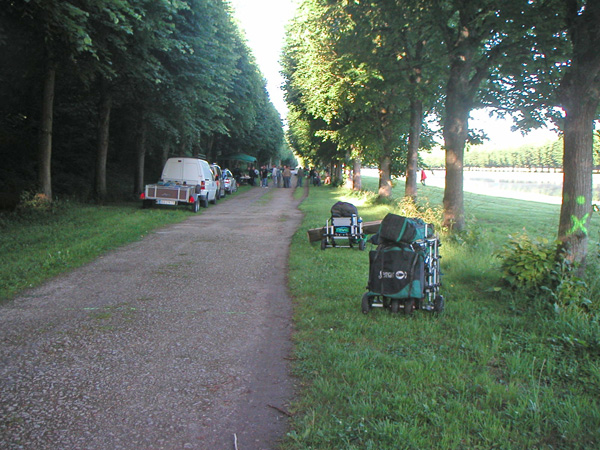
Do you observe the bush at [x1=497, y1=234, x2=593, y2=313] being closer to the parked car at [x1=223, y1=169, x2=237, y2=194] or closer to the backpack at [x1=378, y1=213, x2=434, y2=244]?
the backpack at [x1=378, y1=213, x2=434, y2=244]

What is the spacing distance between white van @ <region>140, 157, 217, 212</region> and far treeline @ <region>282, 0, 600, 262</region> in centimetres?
617

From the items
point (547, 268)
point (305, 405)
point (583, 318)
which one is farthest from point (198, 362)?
point (547, 268)

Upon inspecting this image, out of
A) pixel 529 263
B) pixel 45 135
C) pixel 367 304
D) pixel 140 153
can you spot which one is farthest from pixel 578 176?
pixel 140 153

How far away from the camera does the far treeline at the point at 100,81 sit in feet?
41.7

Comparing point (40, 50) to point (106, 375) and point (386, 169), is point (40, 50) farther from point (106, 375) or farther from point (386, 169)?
point (386, 169)

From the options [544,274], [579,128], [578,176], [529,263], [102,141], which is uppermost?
[102,141]

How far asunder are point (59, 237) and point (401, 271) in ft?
29.3

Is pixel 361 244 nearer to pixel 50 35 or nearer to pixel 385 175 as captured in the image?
pixel 50 35

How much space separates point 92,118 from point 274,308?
24429mm

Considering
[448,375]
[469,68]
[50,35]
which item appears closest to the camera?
[448,375]

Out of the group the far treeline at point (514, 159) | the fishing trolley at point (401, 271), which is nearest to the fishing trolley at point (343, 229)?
the fishing trolley at point (401, 271)

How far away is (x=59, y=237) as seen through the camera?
11672 mm

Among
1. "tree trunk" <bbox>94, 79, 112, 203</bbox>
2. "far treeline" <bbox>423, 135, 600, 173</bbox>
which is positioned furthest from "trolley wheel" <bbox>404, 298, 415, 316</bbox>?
"far treeline" <bbox>423, 135, 600, 173</bbox>

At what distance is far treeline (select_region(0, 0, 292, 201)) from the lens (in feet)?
41.7
